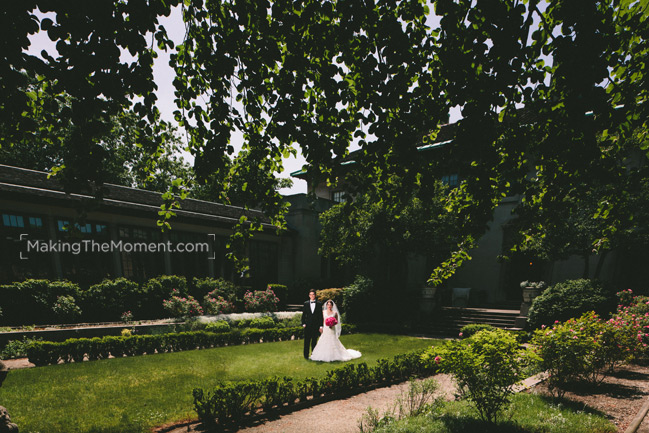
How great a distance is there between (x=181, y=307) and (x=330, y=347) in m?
8.86

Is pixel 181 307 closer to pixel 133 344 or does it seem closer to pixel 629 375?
pixel 133 344

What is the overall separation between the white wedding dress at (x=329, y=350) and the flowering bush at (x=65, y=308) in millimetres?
10200

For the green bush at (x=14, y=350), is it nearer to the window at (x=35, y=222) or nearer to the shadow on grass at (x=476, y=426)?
the window at (x=35, y=222)

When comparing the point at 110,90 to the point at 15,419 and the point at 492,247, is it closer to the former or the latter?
the point at 15,419

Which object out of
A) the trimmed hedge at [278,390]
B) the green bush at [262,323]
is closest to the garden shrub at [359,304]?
the green bush at [262,323]

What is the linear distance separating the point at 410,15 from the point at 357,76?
96 cm

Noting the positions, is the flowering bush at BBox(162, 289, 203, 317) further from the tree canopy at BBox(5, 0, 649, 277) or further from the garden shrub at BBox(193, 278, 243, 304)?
the tree canopy at BBox(5, 0, 649, 277)

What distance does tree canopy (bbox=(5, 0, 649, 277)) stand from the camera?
3215 mm

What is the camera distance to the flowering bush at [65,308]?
13859 millimetres

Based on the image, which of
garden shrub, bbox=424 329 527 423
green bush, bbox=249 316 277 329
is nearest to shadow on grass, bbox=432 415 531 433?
garden shrub, bbox=424 329 527 423

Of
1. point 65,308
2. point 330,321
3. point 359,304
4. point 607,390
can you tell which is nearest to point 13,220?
point 65,308

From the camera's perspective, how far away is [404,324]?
18422mm

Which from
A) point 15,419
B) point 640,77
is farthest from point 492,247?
point 15,419

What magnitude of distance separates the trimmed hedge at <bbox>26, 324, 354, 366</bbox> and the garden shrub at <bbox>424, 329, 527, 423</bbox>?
9.75 meters
